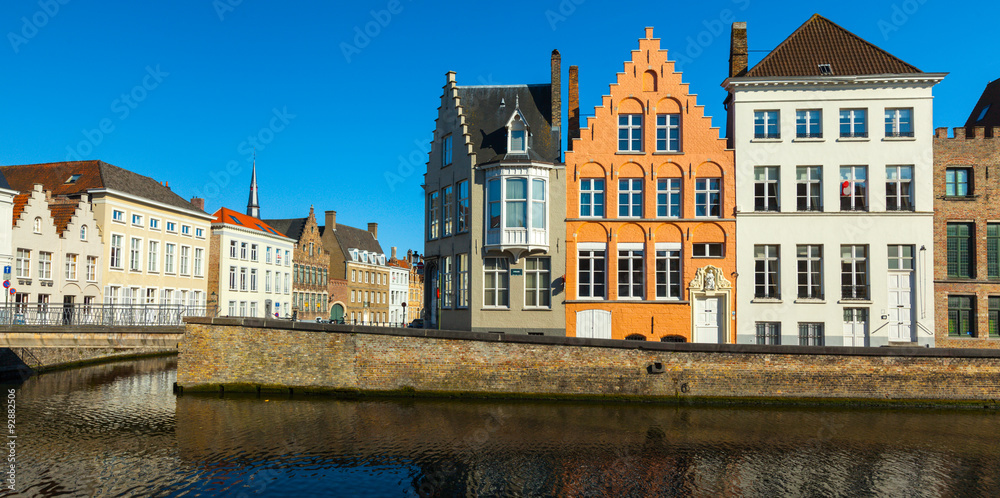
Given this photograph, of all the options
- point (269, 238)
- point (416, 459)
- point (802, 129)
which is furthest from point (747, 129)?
point (269, 238)

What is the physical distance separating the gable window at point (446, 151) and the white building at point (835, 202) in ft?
41.4

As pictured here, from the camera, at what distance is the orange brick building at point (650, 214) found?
97.3 ft

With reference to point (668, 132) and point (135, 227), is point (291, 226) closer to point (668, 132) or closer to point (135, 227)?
point (135, 227)

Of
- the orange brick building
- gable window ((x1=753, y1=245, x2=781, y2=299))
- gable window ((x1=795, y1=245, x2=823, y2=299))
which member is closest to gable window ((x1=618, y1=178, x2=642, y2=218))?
the orange brick building

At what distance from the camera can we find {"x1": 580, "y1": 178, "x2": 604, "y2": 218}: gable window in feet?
98.8

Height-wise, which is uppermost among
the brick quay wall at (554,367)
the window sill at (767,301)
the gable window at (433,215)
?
the gable window at (433,215)

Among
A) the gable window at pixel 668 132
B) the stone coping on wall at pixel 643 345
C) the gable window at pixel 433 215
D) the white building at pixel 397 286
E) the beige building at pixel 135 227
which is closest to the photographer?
the stone coping on wall at pixel 643 345

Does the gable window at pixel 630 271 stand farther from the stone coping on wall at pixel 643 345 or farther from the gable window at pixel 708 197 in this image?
the stone coping on wall at pixel 643 345

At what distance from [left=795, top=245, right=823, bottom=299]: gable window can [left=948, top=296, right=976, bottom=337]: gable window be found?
17.9ft

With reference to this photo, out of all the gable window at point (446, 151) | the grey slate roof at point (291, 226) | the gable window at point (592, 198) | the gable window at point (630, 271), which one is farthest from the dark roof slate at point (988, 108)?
the grey slate roof at point (291, 226)

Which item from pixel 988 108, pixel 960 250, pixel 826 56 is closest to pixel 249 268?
pixel 826 56

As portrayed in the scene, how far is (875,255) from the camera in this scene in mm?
29234

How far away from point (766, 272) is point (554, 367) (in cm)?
1087

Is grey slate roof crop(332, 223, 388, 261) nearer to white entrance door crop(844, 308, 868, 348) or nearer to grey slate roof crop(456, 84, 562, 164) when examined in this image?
grey slate roof crop(456, 84, 562, 164)
